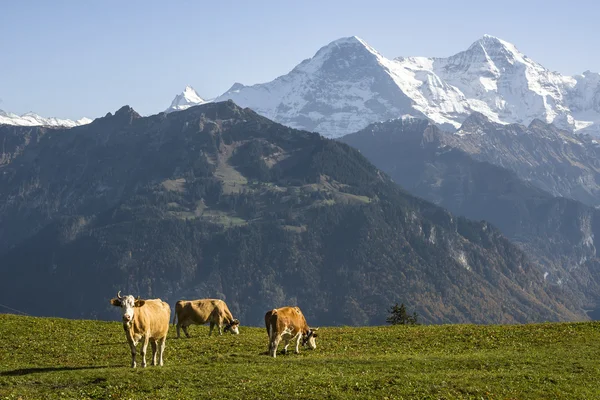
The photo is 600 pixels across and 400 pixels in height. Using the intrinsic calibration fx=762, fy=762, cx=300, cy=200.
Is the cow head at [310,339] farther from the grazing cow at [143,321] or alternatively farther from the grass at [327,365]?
the grazing cow at [143,321]

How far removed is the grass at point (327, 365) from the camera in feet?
124

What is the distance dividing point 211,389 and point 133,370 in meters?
5.34

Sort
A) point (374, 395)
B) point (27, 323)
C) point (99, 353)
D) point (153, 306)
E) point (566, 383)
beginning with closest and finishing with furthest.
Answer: point (374, 395)
point (566, 383)
point (153, 306)
point (99, 353)
point (27, 323)

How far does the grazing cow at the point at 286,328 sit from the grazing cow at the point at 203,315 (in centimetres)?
1073

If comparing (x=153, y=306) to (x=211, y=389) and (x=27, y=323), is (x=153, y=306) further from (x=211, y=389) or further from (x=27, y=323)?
Result: (x=27, y=323)

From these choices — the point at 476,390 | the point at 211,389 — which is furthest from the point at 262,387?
the point at 476,390

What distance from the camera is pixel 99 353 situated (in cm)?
4869

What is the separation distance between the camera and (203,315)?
5819cm

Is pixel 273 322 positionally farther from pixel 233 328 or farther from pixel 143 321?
pixel 233 328

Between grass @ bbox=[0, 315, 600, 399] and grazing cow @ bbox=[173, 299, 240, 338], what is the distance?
1.36 meters

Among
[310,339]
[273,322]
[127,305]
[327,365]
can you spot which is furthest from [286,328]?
[127,305]

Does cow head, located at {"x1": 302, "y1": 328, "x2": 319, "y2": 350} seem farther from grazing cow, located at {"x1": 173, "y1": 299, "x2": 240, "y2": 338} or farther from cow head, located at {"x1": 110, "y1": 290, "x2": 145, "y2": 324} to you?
cow head, located at {"x1": 110, "y1": 290, "x2": 145, "y2": 324}

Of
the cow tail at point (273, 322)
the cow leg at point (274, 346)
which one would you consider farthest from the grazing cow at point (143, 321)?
the cow leg at point (274, 346)

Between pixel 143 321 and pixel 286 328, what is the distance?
928 centimetres
